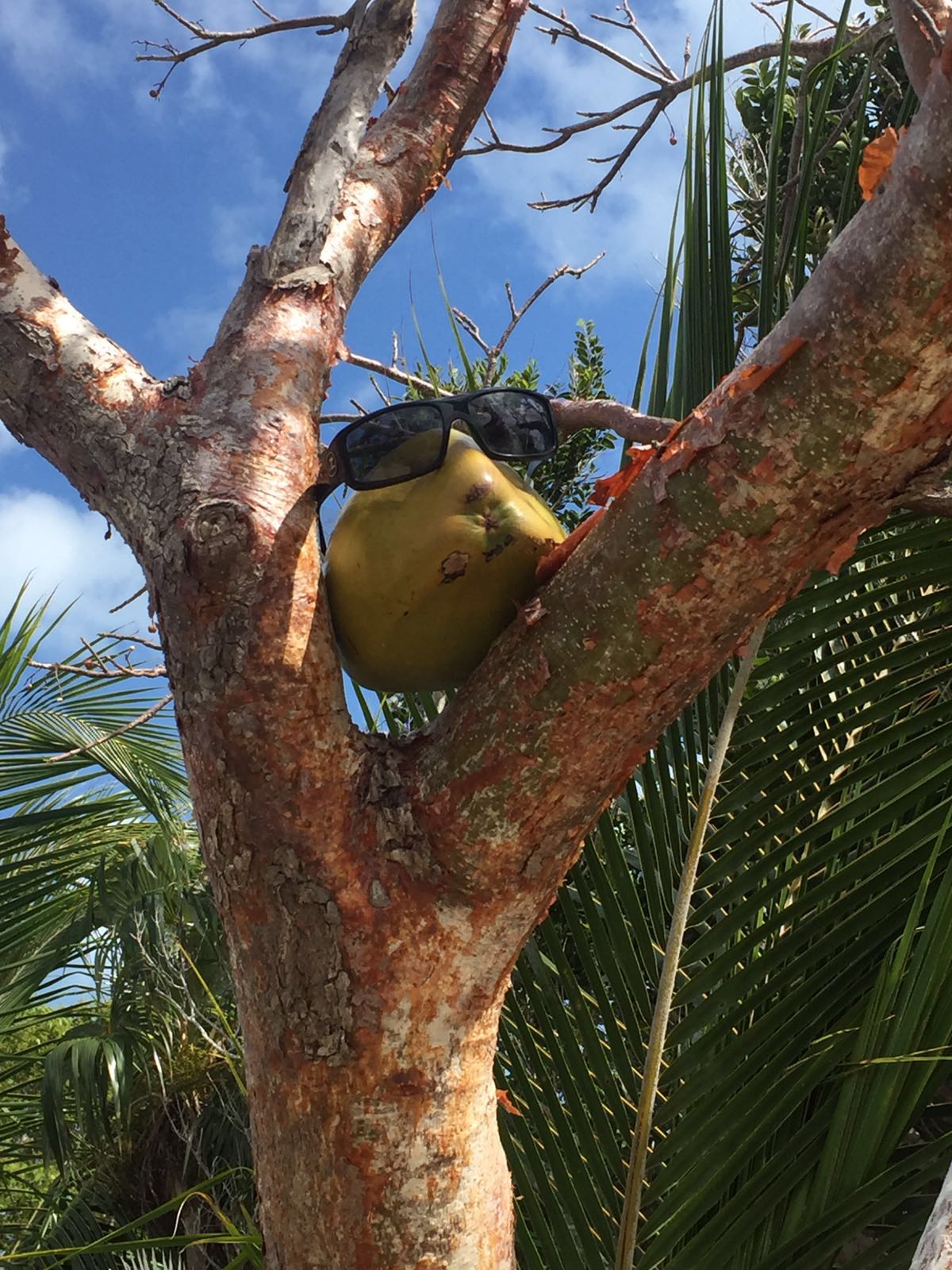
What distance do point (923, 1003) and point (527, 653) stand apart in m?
0.61

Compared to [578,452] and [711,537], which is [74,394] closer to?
[711,537]

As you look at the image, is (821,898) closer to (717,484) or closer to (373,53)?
(717,484)

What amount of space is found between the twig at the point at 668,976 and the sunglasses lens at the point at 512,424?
1.03ft

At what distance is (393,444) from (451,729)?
0.29m

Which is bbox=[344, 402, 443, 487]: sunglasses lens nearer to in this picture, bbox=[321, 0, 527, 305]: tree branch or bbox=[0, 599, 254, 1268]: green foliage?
bbox=[321, 0, 527, 305]: tree branch

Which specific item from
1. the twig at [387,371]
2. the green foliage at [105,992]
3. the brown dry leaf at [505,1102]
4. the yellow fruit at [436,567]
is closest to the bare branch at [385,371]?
the twig at [387,371]

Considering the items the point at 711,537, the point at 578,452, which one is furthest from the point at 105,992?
the point at 711,537

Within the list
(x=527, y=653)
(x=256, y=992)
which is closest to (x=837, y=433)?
(x=527, y=653)

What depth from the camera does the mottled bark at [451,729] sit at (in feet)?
2.62

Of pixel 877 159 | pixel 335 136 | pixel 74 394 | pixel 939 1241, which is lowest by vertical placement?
pixel 939 1241

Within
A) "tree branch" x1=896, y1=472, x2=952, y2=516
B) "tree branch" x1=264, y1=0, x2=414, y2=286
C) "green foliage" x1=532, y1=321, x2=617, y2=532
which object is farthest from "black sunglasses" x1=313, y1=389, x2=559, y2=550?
"green foliage" x1=532, y1=321, x2=617, y2=532

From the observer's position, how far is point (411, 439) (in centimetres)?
107

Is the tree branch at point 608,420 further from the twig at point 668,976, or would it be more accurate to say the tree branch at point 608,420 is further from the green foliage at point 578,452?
the green foliage at point 578,452

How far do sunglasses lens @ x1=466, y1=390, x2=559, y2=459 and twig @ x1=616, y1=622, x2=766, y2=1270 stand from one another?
1.03 feet
